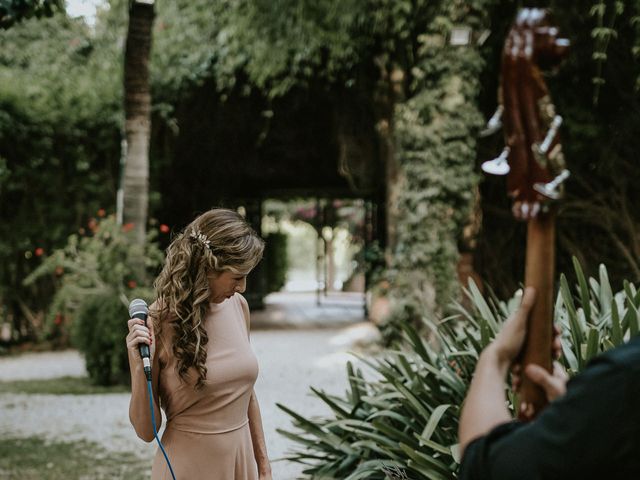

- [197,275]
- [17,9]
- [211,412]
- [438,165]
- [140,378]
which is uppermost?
[17,9]

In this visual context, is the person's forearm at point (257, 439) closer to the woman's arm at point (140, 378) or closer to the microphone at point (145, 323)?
the woman's arm at point (140, 378)

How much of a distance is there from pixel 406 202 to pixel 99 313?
3976 millimetres

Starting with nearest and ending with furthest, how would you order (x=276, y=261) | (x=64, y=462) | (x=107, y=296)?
(x=64, y=462)
(x=107, y=296)
(x=276, y=261)

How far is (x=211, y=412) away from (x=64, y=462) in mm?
3647

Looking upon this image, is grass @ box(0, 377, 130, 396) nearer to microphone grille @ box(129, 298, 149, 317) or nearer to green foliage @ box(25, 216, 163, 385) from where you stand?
green foliage @ box(25, 216, 163, 385)

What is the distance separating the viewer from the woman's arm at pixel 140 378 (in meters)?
2.04

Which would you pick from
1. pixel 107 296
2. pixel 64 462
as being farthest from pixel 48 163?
pixel 64 462

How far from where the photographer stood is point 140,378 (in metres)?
2.08

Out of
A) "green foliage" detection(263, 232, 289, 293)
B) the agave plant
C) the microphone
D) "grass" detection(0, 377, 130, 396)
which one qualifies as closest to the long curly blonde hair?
the microphone

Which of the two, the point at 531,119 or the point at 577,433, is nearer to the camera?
the point at 577,433

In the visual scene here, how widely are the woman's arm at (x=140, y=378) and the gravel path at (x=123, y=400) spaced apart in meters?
2.81

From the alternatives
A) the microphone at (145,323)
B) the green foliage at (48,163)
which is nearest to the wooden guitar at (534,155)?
the microphone at (145,323)

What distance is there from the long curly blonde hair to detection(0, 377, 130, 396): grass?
6.15 m

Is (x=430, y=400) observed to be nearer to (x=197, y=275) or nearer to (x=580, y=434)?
(x=197, y=275)
